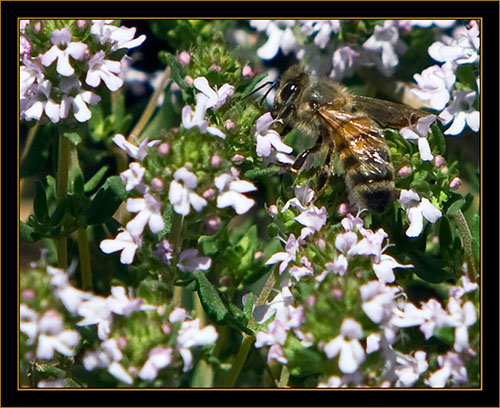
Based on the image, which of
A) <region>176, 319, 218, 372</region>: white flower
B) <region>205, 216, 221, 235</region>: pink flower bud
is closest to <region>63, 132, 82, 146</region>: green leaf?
<region>205, 216, 221, 235</region>: pink flower bud

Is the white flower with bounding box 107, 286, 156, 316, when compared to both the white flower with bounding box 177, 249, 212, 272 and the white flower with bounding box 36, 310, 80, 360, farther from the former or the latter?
the white flower with bounding box 177, 249, 212, 272

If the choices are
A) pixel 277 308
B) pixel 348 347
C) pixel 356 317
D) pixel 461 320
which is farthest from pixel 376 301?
pixel 277 308

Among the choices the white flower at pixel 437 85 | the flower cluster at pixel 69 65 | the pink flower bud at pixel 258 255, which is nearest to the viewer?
the flower cluster at pixel 69 65

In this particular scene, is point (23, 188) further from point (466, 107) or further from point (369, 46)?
point (466, 107)

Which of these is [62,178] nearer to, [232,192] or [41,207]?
[41,207]

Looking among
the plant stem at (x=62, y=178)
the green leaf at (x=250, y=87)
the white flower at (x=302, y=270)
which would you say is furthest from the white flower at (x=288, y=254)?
the plant stem at (x=62, y=178)

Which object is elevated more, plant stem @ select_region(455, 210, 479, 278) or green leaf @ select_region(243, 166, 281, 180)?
green leaf @ select_region(243, 166, 281, 180)

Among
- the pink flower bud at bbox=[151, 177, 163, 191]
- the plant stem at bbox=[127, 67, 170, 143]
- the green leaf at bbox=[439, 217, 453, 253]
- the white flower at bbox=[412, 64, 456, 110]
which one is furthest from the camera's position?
the plant stem at bbox=[127, 67, 170, 143]

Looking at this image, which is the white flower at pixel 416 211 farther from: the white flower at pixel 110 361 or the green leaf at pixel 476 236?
the white flower at pixel 110 361
